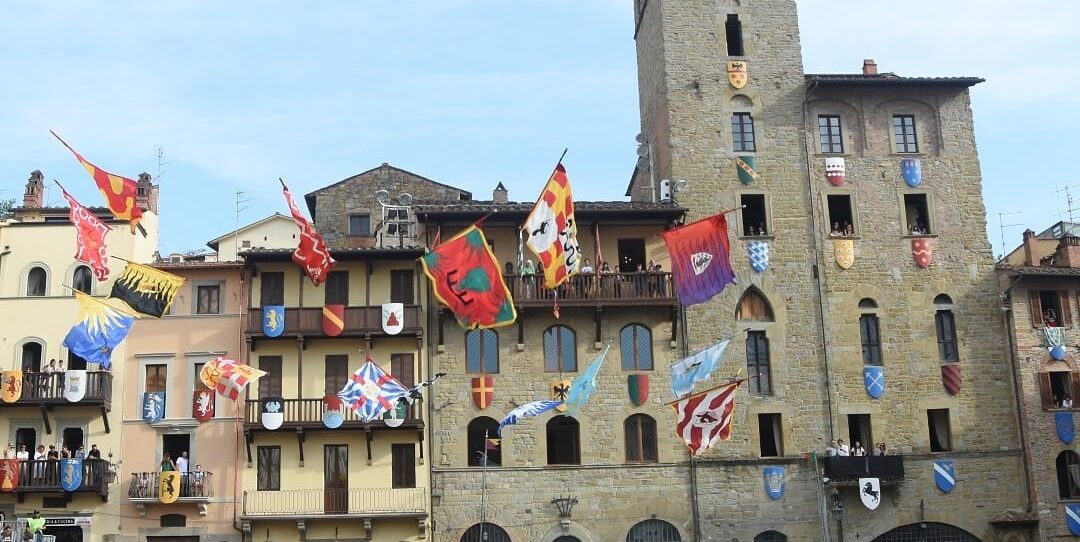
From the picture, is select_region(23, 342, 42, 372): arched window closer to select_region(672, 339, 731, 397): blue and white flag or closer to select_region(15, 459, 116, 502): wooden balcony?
select_region(15, 459, 116, 502): wooden balcony

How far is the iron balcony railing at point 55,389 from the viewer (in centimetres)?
4228

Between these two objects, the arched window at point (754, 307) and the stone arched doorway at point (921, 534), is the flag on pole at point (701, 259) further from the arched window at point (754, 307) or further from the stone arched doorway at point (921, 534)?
the stone arched doorway at point (921, 534)

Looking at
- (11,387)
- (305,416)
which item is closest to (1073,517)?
(305,416)

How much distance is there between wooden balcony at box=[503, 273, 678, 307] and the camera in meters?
42.9

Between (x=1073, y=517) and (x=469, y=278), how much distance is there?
23098mm

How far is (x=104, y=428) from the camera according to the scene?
42.9 metres

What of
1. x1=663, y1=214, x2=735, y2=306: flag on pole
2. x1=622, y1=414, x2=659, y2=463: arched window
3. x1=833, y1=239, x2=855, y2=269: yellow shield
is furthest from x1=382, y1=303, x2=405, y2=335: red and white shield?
x1=833, y1=239, x2=855, y2=269: yellow shield

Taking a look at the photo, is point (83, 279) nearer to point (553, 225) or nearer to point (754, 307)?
point (553, 225)

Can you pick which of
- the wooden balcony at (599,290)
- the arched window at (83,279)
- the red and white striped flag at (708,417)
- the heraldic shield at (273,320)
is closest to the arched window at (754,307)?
the wooden balcony at (599,290)

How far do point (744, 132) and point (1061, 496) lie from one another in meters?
16.7

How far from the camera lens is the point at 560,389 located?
43188 millimetres

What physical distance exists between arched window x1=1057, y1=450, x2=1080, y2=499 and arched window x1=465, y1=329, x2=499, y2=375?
64.8ft

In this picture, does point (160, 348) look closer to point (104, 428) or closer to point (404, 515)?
point (104, 428)

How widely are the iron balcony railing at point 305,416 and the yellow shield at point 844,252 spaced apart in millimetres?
15798
